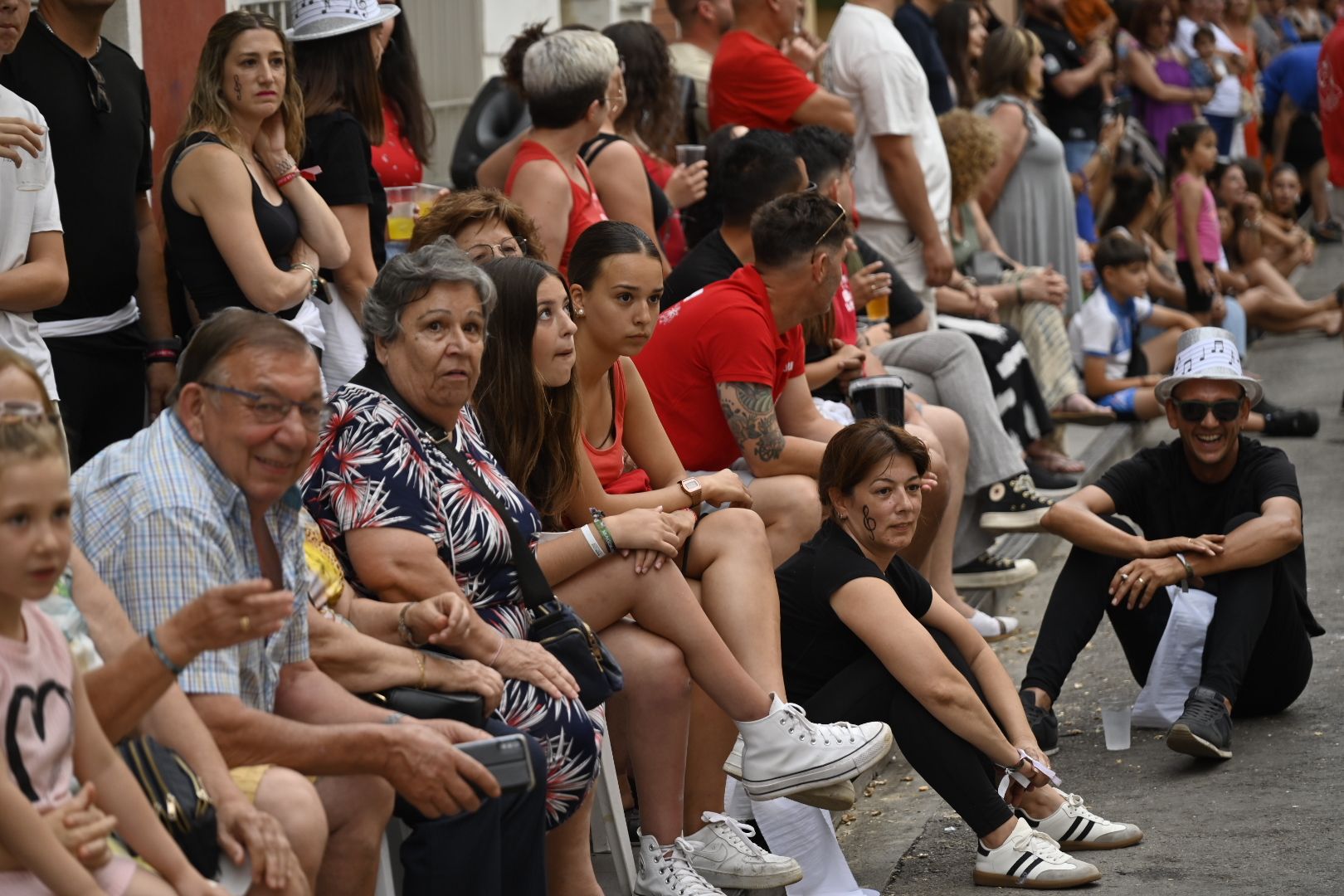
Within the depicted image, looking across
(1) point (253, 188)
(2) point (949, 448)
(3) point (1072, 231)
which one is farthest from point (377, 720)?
(3) point (1072, 231)

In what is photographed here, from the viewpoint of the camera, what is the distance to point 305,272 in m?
4.81

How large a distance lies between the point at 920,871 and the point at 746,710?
0.74m

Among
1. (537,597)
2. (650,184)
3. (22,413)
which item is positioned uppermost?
(22,413)

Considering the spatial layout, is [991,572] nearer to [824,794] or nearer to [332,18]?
[824,794]

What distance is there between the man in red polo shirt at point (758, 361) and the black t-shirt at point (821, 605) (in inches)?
23.1

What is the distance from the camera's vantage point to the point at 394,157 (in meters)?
5.92

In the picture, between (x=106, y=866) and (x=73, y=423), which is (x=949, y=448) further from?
(x=106, y=866)

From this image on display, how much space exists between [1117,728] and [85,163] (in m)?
3.29

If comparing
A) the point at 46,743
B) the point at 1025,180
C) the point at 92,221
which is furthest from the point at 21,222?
the point at 1025,180

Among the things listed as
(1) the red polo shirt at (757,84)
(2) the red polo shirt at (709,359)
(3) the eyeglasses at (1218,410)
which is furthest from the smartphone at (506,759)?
(1) the red polo shirt at (757,84)

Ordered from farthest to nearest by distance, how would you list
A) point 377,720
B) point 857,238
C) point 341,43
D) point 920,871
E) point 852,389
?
point 857,238
point 852,389
point 341,43
point 920,871
point 377,720

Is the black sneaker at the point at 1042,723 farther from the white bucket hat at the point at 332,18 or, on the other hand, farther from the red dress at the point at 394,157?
the white bucket hat at the point at 332,18

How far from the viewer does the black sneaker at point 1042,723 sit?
547cm

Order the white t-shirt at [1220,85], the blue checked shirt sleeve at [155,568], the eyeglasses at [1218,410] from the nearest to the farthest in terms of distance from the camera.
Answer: the blue checked shirt sleeve at [155,568]
the eyeglasses at [1218,410]
the white t-shirt at [1220,85]
